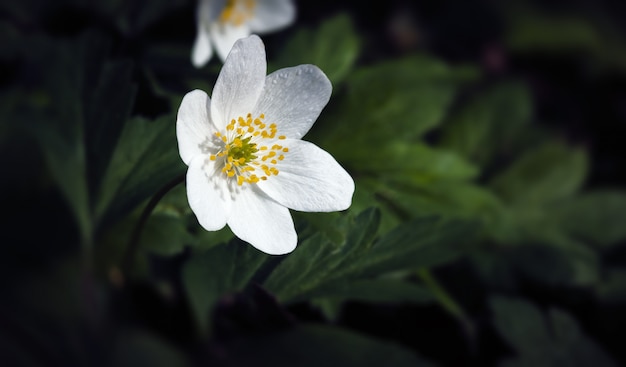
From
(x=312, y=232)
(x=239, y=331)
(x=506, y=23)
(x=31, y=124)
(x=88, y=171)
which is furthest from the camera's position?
(x=506, y=23)

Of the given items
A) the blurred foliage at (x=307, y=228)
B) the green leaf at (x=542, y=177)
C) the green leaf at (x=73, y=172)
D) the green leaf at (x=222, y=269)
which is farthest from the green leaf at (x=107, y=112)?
the green leaf at (x=542, y=177)

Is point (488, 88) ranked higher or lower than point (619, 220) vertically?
higher

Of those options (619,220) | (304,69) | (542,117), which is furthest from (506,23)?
(304,69)

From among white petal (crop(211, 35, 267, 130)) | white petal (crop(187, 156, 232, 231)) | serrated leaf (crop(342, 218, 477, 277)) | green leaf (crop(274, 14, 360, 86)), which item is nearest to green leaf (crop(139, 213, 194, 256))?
white petal (crop(187, 156, 232, 231))

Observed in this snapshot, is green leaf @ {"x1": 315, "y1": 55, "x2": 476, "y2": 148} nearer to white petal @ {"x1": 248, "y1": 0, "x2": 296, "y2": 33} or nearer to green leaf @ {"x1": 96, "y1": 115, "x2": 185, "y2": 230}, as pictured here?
white petal @ {"x1": 248, "y1": 0, "x2": 296, "y2": 33}

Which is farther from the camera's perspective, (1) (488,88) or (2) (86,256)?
(1) (488,88)

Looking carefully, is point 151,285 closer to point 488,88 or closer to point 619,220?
point 488,88

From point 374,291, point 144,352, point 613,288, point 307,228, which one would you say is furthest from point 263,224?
point 613,288
